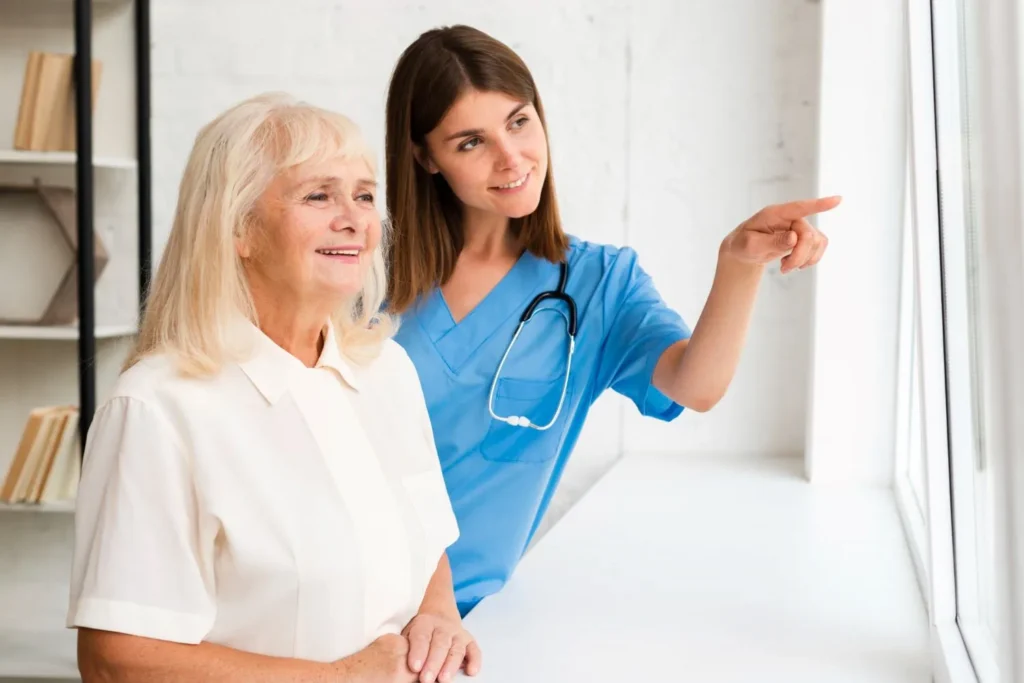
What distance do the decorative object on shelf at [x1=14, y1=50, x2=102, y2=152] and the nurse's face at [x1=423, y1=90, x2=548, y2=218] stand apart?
145 cm

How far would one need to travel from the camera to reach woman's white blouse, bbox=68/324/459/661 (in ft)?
2.66

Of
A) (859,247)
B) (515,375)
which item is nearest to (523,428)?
(515,375)

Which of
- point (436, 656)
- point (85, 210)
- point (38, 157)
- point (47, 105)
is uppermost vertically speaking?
point (47, 105)

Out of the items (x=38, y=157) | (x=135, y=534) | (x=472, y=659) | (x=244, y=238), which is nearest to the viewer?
(x=135, y=534)

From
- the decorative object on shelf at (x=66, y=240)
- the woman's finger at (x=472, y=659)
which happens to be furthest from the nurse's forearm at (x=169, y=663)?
the decorative object on shelf at (x=66, y=240)

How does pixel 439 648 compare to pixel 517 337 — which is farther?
pixel 517 337

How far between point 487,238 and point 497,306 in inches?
4.0

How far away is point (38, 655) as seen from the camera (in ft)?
8.32

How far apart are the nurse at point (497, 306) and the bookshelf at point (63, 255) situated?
120 centimetres

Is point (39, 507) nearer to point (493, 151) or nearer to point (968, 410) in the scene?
point (493, 151)

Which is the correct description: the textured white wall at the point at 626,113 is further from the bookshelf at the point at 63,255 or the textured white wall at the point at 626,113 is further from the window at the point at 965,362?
the window at the point at 965,362

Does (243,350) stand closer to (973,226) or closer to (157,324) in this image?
(157,324)

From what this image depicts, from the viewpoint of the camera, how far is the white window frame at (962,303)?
701mm

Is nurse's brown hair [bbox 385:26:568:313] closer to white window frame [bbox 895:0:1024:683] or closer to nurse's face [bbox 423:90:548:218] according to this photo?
nurse's face [bbox 423:90:548:218]
